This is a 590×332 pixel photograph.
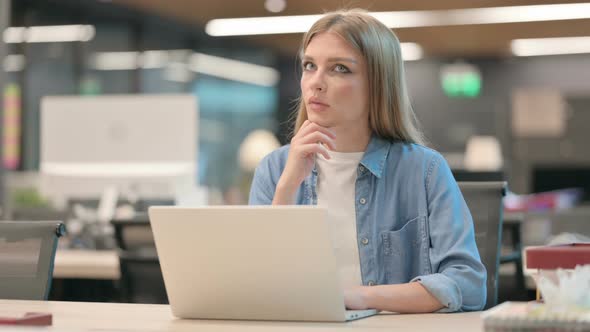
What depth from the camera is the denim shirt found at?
2057mm

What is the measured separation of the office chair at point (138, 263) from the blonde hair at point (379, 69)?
1484 mm

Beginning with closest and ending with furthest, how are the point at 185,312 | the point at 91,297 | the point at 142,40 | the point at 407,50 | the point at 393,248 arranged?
the point at 185,312 → the point at 393,248 → the point at 91,297 → the point at 142,40 → the point at 407,50

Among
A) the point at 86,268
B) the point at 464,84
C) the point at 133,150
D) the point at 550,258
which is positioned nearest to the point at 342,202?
the point at 550,258

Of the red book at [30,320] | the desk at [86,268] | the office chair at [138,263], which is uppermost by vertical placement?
the red book at [30,320]

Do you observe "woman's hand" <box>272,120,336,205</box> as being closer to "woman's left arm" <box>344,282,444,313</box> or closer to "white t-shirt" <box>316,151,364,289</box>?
"white t-shirt" <box>316,151,364,289</box>

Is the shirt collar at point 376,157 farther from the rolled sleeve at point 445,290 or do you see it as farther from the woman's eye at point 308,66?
the rolled sleeve at point 445,290

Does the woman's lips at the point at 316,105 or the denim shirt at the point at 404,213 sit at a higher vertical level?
the woman's lips at the point at 316,105

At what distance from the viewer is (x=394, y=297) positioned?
1882mm

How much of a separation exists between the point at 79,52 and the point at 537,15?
5.24 m

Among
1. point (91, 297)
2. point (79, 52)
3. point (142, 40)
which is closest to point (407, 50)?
point (142, 40)

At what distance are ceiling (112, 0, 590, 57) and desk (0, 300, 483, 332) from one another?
6277mm

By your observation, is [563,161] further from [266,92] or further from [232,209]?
[232,209]

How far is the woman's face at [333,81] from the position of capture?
2100 millimetres

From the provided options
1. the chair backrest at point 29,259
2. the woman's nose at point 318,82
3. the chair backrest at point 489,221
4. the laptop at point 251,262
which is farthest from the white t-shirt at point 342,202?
the chair backrest at point 29,259
